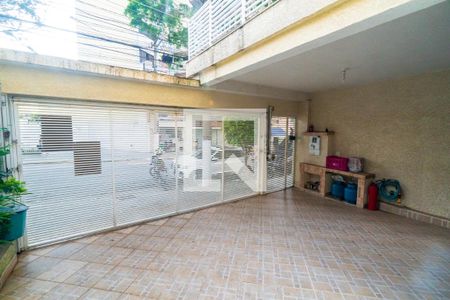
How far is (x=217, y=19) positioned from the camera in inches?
134

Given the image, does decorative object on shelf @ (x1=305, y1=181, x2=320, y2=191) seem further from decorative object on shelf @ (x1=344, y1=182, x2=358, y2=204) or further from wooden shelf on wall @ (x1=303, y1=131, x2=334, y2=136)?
wooden shelf on wall @ (x1=303, y1=131, x2=334, y2=136)

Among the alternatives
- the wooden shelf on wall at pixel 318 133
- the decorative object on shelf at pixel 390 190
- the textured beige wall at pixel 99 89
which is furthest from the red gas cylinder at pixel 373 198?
the textured beige wall at pixel 99 89

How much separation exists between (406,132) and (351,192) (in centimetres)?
172

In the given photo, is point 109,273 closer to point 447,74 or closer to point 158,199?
point 158,199

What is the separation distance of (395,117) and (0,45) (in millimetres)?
6692

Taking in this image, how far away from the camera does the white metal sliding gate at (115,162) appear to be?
303 cm

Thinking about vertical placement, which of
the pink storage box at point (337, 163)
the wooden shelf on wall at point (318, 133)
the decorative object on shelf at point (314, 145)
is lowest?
the pink storage box at point (337, 163)

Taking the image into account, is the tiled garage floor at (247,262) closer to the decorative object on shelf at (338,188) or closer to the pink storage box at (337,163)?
the decorative object on shelf at (338,188)

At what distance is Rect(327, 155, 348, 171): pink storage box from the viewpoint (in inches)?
202

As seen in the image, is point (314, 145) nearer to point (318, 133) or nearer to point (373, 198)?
point (318, 133)

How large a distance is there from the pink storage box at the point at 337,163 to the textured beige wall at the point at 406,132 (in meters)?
0.32

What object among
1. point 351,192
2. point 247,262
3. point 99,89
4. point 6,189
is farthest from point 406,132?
point 6,189

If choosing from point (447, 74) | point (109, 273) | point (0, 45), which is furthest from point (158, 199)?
point (447, 74)

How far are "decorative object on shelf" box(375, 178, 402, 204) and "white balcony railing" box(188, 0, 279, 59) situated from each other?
176 inches
